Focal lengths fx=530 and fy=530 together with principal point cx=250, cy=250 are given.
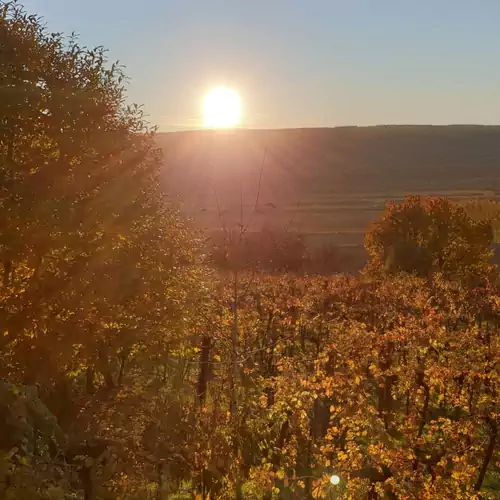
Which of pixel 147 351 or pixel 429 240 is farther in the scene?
pixel 429 240

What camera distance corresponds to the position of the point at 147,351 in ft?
56.0

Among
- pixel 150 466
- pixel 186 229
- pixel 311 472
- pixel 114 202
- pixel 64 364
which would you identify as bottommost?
pixel 311 472

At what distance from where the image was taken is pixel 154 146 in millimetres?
18250

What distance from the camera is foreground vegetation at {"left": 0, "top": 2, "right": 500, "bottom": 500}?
1038cm

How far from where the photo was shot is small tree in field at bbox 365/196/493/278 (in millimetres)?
37875

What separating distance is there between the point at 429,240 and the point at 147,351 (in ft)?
92.7

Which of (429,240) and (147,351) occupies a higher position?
(429,240)

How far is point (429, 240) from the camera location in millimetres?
39531

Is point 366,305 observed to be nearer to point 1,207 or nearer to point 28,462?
point 1,207

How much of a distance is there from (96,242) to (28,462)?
31.3 feet

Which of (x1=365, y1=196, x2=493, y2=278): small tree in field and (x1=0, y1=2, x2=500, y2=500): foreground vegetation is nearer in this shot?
(x1=0, y1=2, x2=500, y2=500): foreground vegetation

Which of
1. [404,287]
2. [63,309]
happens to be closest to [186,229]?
[63,309]

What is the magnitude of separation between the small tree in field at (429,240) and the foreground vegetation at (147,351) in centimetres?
2100

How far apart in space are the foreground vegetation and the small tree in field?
21.0 metres
